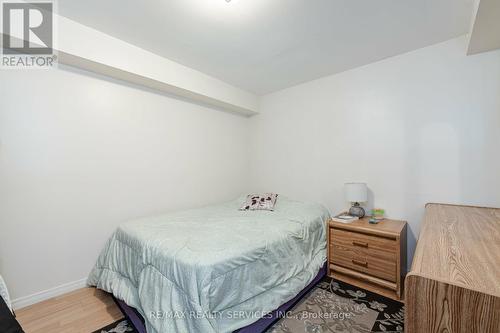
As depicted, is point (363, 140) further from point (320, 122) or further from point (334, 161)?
point (320, 122)

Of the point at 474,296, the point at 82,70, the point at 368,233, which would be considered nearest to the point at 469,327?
the point at 474,296

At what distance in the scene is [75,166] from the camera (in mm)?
2154

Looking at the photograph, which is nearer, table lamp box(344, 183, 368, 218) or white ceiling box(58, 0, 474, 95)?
white ceiling box(58, 0, 474, 95)

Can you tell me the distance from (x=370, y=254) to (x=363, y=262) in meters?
0.11

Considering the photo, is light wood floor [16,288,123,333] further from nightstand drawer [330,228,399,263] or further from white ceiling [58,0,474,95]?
white ceiling [58,0,474,95]

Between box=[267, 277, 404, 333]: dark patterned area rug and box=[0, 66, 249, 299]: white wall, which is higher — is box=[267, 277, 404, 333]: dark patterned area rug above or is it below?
below

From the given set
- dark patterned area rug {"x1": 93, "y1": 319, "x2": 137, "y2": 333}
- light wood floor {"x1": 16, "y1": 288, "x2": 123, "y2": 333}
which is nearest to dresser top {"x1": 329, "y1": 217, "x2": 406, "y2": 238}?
dark patterned area rug {"x1": 93, "y1": 319, "x2": 137, "y2": 333}

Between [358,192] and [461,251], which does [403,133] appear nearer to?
[358,192]

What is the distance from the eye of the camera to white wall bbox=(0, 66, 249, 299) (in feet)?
6.15

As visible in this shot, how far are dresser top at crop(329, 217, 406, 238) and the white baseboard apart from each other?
8.63ft

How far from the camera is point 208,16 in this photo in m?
1.80

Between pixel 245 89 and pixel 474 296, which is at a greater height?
pixel 245 89

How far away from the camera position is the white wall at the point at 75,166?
6.15 feet

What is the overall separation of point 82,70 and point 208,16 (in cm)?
142
